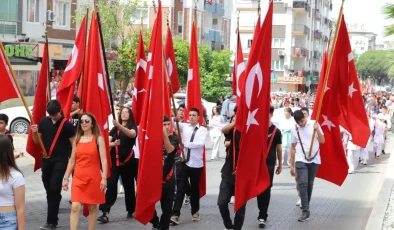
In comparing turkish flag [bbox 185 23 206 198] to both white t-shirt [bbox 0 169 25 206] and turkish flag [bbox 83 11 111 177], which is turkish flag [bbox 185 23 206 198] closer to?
turkish flag [bbox 83 11 111 177]

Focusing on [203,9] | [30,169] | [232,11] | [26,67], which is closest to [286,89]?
[232,11]

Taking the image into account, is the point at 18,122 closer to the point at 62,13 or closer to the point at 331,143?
the point at 62,13

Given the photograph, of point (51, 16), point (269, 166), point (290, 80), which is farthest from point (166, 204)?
point (290, 80)

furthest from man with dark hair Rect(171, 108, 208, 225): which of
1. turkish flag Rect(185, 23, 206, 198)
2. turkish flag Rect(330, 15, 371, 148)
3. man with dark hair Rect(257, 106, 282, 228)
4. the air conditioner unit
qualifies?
the air conditioner unit

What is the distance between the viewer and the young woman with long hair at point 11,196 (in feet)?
20.3

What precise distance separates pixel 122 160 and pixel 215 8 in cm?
5625

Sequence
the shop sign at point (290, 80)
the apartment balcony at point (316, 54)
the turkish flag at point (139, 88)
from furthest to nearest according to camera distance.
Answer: the apartment balcony at point (316, 54) → the shop sign at point (290, 80) → the turkish flag at point (139, 88)

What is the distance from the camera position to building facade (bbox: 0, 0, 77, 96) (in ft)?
108

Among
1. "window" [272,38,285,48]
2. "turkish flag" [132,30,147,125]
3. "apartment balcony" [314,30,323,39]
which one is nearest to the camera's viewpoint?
"turkish flag" [132,30,147,125]

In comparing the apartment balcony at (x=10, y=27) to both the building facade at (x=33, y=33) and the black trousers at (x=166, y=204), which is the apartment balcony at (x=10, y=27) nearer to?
the building facade at (x=33, y=33)

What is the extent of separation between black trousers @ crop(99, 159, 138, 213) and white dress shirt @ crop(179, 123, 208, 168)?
82cm

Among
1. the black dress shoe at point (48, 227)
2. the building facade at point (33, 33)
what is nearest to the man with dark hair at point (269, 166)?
the black dress shoe at point (48, 227)

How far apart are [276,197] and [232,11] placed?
65.5 meters

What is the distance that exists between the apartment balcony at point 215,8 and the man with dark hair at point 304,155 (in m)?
52.4
